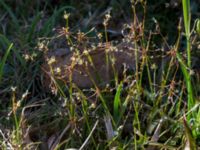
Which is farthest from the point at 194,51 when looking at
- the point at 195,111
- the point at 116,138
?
the point at 116,138

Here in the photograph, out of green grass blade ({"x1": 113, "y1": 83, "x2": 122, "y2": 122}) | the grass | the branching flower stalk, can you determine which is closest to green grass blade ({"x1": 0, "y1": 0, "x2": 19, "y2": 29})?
the grass

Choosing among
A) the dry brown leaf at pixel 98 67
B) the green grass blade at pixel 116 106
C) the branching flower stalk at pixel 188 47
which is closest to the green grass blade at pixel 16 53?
the dry brown leaf at pixel 98 67

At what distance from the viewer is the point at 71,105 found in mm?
1781

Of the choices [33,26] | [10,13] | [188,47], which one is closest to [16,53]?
[33,26]

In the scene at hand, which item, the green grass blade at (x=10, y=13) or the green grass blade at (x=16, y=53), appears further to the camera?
the green grass blade at (x=10, y=13)

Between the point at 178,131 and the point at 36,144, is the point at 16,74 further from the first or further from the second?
the point at 178,131

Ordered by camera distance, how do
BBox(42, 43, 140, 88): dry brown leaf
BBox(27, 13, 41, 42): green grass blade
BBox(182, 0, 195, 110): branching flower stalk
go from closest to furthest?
BBox(182, 0, 195, 110): branching flower stalk, BBox(42, 43, 140, 88): dry brown leaf, BBox(27, 13, 41, 42): green grass blade

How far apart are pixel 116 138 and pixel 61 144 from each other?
0.18 metres

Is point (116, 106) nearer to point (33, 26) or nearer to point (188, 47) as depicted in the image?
point (188, 47)

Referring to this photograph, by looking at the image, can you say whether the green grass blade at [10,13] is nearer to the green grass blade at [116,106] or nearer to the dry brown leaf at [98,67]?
the dry brown leaf at [98,67]

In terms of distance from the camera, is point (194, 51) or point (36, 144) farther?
point (194, 51)

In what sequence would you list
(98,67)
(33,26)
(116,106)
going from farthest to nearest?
(33,26) → (98,67) → (116,106)

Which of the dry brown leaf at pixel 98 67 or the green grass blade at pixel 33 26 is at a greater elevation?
the green grass blade at pixel 33 26

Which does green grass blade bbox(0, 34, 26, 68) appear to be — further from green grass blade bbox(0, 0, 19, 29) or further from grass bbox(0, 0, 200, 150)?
green grass blade bbox(0, 0, 19, 29)
